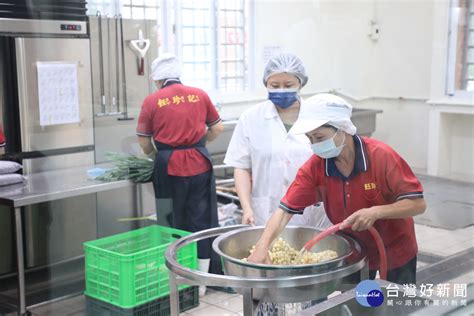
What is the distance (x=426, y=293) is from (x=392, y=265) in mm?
160

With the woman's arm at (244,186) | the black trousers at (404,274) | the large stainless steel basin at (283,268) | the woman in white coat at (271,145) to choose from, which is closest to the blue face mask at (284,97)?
the woman in white coat at (271,145)

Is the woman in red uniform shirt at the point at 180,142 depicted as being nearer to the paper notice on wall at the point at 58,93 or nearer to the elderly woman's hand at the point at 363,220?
the paper notice on wall at the point at 58,93

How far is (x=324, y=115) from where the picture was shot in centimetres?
159

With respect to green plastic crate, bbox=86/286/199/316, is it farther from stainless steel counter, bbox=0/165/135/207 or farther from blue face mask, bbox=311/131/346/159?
blue face mask, bbox=311/131/346/159

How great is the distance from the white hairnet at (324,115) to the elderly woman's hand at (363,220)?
216 mm

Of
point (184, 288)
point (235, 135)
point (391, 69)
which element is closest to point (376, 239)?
point (235, 135)

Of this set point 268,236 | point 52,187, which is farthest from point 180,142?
point 268,236

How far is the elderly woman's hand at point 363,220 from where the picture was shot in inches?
60.4

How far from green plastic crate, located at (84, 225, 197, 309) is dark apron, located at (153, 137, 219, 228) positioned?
0.26 m

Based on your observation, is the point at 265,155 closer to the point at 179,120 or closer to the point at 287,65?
the point at 287,65

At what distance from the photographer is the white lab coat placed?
84.9 inches

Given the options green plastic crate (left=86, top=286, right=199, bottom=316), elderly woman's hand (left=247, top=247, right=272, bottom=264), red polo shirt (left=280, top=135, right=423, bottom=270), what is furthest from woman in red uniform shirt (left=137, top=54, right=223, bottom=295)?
elderly woman's hand (left=247, top=247, right=272, bottom=264)

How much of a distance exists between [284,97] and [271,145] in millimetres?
183

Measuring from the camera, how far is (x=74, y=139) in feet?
10.5
